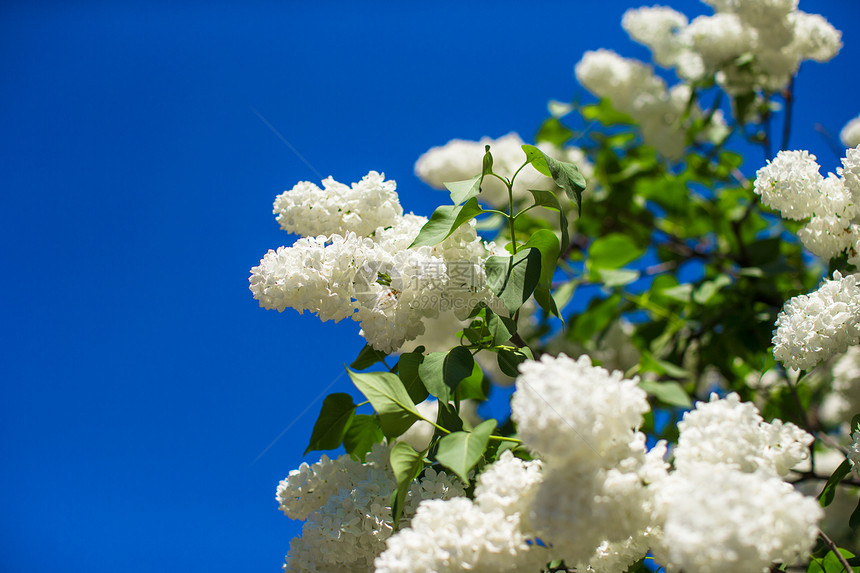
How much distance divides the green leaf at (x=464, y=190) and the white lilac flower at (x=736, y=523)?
1.97 ft

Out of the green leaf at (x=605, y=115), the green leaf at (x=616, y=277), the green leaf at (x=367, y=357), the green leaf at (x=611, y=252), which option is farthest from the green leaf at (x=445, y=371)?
the green leaf at (x=605, y=115)

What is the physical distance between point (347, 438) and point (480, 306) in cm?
41

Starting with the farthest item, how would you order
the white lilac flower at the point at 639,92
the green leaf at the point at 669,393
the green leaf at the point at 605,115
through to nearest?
the white lilac flower at the point at 639,92
the green leaf at the point at 605,115
the green leaf at the point at 669,393

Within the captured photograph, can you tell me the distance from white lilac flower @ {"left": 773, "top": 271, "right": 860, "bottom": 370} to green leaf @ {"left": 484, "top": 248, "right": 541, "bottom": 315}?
1.66 feet

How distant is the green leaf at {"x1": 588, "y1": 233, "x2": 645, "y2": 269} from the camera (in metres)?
2.45

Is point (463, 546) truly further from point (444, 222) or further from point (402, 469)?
point (444, 222)

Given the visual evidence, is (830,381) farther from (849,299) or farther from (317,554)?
(317,554)

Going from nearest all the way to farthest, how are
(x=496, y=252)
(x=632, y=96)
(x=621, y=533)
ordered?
(x=621, y=533) → (x=496, y=252) → (x=632, y=96)

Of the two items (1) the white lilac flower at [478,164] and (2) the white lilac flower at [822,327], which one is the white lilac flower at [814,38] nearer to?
(1) the white lilac flower at [478,164]

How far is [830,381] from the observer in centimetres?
293

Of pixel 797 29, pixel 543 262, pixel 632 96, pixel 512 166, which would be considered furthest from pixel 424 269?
pixel 632 96

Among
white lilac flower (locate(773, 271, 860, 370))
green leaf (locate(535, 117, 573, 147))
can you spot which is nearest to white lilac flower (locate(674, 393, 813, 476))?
white lilac flower (locate(773, 271, 860, 370))

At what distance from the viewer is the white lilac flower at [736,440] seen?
85 cm

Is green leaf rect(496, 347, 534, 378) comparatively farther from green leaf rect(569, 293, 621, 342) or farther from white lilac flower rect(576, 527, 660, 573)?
green leaf rect(569, 293, 621, 342)
